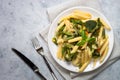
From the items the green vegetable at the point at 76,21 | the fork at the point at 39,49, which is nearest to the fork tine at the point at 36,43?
the fork at the point at 39,49

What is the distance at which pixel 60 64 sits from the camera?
1.24 meters

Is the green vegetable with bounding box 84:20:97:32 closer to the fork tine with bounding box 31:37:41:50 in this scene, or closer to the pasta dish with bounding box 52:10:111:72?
the pasta dish with bounding box 52:10:111:72

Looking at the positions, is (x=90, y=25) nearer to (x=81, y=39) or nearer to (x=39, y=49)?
(x=81, y=39)

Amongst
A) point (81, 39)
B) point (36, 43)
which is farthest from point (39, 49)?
point (81, 39)

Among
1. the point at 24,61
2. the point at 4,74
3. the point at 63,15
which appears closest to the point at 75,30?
the point at 63,15

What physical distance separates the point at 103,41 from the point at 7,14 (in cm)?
42

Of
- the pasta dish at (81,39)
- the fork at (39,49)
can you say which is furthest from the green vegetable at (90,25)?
the fork at (39,49)

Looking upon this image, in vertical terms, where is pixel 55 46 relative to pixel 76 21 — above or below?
below

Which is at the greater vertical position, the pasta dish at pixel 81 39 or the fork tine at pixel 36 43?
the pasta dish at pixel 81 39

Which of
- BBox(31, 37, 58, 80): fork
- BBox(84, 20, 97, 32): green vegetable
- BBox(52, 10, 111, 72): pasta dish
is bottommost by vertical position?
BBox(31, 37, 58, 80): fork

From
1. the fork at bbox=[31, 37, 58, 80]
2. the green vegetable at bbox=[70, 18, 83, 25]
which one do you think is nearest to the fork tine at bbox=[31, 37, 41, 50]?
the fork at bbox=[31, 37, 58, 80]

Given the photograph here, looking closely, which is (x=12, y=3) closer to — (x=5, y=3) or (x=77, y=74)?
(x=5, y=3)

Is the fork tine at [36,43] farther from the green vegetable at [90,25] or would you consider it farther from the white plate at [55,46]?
the green vegetable at [90,25]

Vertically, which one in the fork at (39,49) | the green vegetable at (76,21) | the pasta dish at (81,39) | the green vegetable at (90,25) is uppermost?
the green vegetable at (90,25)
